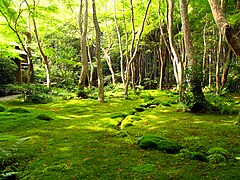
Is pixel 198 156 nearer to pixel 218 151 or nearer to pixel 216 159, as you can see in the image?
pixel 216 159

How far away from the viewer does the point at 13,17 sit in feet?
36.6

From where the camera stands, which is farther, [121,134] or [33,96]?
[33,96]

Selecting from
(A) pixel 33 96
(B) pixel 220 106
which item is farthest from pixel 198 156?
(A) pixel 33 96

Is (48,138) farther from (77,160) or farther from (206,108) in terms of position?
(206,108)

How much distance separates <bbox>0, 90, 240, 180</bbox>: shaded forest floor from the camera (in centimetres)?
312

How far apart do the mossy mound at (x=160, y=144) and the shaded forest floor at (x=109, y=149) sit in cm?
16

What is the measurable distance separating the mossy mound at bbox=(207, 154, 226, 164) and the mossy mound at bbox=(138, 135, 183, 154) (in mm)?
642

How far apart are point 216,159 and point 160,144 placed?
1.05 metres

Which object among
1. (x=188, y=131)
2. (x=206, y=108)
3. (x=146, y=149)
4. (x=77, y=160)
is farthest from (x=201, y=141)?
(x=206, y=108)

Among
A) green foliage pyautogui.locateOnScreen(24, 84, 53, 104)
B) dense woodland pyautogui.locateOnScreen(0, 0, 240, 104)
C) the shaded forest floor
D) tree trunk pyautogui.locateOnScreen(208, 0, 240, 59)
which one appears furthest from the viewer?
green foliage pyautogui.locateOnScreen(24, 84, 53, 104)

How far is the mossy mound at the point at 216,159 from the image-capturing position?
3.50 m

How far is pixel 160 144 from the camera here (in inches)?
167

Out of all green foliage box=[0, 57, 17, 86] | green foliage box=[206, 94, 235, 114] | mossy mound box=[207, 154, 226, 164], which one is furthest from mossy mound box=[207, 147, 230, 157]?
green foliage box=[0, 57, 17, 86]

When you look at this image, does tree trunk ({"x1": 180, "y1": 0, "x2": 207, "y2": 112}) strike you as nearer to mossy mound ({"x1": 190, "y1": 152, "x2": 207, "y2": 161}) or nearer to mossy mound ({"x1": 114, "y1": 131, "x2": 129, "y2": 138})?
mossy mound ({"x1": 114, "y1": 131, "x2": 129, "y2": 138})
